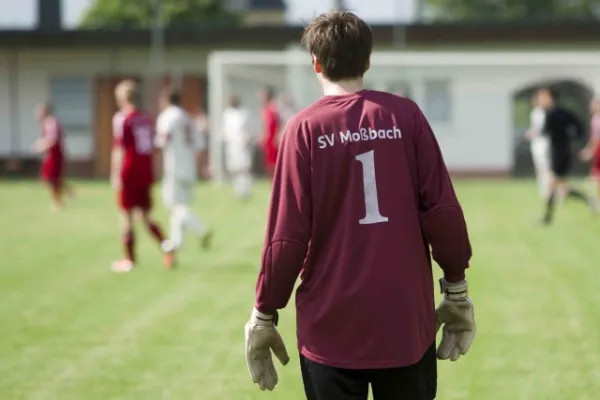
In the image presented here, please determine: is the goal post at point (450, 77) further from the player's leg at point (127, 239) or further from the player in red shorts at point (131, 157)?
the player in red shorts at point (131, 157)

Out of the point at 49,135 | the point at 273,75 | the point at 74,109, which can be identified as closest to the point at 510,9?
the point at 74,109

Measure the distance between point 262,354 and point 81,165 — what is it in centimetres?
3535

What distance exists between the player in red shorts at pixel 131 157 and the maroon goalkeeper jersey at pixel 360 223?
830cm

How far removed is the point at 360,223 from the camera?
3572 mm

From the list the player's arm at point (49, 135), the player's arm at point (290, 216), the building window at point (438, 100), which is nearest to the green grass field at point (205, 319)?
the player's arm at point (290, 216)

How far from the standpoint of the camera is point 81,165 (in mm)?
38438

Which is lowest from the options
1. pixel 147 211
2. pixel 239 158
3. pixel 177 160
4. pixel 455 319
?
pixel 239 158

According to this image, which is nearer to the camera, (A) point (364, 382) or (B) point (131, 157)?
(A) point (364, 382)

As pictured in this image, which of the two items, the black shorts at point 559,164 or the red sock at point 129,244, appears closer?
the red sock at point 129,244

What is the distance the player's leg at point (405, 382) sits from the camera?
367cm

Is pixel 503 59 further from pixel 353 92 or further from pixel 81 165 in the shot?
pixel 353 92

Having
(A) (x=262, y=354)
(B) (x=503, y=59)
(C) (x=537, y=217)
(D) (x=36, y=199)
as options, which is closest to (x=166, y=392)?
(A) (x=262, y=354)

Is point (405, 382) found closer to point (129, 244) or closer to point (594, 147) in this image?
point (129, 244)

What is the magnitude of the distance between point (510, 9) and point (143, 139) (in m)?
72.1
